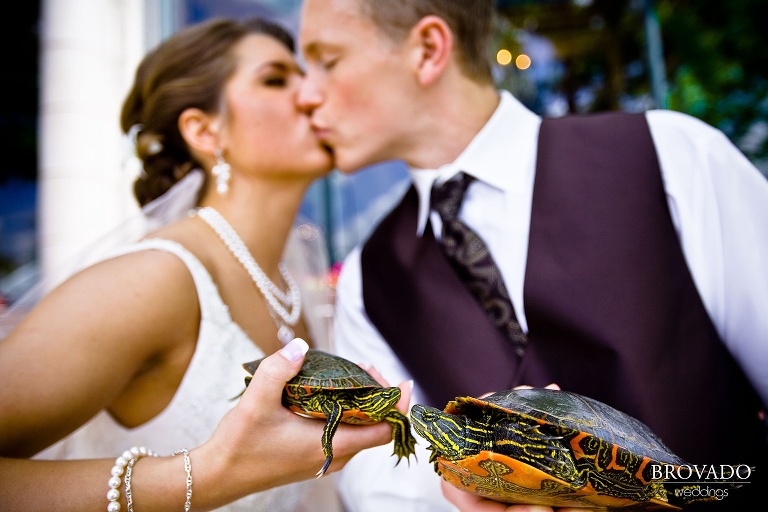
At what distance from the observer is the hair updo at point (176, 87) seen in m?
1.84

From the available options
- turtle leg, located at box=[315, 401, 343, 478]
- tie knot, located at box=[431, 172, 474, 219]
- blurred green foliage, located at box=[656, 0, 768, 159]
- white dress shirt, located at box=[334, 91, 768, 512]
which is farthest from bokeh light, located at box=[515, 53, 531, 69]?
turtle leg, located at box=[315, 401, 343, 478]

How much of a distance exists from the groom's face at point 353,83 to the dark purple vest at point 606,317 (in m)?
0.53

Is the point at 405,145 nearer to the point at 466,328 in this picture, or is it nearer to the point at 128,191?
the point at 466,328

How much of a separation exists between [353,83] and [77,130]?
7.97 feet

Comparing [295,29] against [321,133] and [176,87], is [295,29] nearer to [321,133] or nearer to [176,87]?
[176,87]

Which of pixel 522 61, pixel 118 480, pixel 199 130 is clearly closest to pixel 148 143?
pixel 199 130

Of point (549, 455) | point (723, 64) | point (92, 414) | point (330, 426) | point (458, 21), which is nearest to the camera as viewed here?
point (549, 455)

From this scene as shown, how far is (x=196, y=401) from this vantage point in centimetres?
146

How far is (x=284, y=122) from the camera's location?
1785 millimetres

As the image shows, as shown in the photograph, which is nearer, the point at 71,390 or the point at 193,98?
the point at 71,390

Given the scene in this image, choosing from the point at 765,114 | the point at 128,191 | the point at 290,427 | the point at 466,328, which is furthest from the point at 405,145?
the point at 765,114

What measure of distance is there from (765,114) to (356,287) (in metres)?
4.46

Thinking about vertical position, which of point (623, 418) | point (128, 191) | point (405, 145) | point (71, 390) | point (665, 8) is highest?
point (665, 8)

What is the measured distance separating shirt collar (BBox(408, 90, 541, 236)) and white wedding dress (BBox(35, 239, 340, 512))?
74 cm
